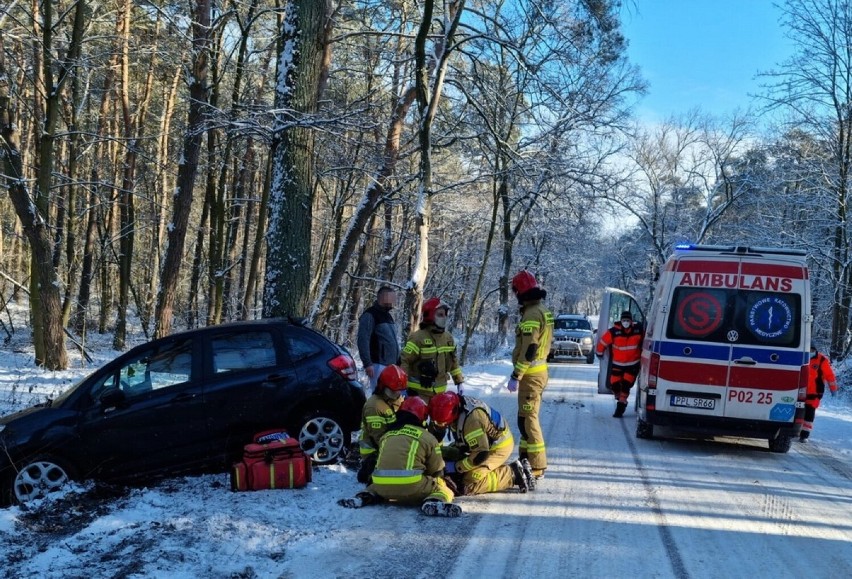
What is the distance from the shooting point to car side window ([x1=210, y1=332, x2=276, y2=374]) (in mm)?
7035

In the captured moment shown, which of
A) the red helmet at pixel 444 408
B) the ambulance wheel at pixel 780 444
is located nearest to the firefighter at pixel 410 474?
the red helmet at pixel 444 408

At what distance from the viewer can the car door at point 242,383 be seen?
6.84 metres

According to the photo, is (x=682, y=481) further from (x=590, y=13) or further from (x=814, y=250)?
(x=814, y=250)

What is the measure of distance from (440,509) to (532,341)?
2116 millimetres

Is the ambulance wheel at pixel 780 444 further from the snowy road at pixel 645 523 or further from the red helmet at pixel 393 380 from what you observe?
the red helmet at pixel 393 380

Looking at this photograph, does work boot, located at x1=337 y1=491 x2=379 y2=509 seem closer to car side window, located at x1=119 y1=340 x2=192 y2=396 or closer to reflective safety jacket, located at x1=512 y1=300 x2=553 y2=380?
reflective safety jacket, located at x1=512 y1=300 x2=553 y2=380

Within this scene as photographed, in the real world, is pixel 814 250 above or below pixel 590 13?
below

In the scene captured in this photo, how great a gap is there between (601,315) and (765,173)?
2448 cm

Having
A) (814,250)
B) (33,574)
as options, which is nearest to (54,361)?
(33,574)

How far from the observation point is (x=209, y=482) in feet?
21.5

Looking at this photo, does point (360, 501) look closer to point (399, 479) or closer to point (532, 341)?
point (399, 479)

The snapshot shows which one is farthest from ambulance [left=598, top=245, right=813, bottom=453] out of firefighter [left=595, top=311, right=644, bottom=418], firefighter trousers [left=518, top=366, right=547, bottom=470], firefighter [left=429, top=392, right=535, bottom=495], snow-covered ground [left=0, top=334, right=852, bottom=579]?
firefighter [left=429, top=392, right=535, bottom=495]

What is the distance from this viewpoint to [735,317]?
8.50 meters

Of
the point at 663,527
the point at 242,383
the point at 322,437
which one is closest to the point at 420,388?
the point at 322,437
